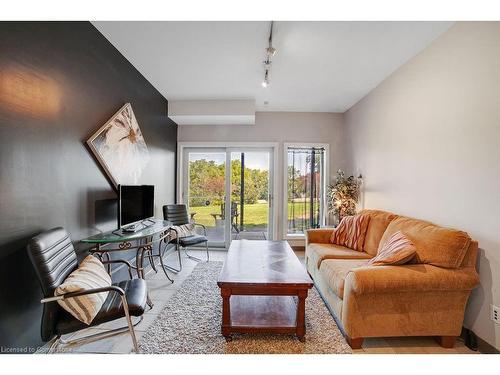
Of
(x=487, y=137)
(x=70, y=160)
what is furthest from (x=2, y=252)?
(x=487, y=137)

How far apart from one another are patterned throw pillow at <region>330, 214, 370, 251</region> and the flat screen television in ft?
8.38

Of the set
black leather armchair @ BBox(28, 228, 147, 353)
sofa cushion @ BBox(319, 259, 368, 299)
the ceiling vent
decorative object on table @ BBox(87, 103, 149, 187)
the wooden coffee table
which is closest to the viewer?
black leather armchair @ BBox(28, 228, 147, 353)

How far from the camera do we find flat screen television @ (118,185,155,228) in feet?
8.40

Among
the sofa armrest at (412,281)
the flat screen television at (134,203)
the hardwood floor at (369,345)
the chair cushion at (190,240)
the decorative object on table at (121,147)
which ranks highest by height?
the decorative object on table at (121,147)

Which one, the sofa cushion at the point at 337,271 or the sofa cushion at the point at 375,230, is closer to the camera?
the sofa cushion at the point at 337,271

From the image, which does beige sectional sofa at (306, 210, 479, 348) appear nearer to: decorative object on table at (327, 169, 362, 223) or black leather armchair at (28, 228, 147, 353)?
black leather armchair at (28, 228, 147, 353)

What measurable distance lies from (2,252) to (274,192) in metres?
3.94

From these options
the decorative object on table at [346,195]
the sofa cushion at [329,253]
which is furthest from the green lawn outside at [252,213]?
the sofa cushion at [329,253]

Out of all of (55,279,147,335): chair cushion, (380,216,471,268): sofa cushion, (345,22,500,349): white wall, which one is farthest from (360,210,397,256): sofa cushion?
(55,279,147,335): chair cushion

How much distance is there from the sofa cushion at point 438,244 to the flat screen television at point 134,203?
2841 millimetres

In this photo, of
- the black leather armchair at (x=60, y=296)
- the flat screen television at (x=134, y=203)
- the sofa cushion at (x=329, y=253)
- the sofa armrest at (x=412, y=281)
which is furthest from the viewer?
Answer: the sofa cushion at (x=329, y=253)

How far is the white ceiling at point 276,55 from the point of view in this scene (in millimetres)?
2303

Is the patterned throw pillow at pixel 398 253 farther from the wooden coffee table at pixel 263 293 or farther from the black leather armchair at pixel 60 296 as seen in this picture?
the black leather armchair at pixel 60 296
